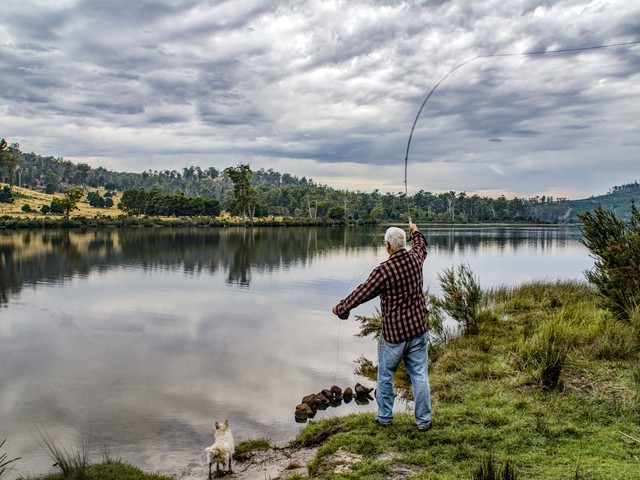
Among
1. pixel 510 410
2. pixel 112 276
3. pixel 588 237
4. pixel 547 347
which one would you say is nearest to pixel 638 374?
pixel 547 347

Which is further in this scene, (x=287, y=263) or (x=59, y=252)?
(x=59, y=252)

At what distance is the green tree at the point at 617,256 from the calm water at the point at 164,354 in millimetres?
5919

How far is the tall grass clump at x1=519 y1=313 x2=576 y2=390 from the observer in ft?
23.6

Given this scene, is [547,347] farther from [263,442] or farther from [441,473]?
[263,442]

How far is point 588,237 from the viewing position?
12906mm

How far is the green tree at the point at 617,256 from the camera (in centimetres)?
A: 1069

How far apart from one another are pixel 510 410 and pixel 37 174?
187 meters

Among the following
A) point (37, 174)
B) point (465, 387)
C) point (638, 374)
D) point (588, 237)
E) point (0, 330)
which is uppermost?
point (37, 174)

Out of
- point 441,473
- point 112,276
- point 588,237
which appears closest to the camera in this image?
point 441,473

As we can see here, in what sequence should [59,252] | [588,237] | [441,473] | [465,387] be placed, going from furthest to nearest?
[59,252], [588,237], [465,387], [441,473]

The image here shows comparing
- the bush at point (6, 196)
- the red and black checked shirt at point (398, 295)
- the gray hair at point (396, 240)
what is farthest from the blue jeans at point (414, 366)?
the bush at point (6, 196)

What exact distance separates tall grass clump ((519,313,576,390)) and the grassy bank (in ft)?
0.07

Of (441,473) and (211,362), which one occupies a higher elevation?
(441,473)

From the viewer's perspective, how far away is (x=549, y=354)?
755 centimetres
